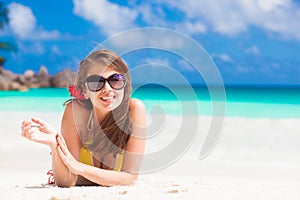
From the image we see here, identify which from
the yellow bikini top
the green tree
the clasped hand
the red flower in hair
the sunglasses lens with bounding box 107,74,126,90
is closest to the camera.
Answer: the clasped hand

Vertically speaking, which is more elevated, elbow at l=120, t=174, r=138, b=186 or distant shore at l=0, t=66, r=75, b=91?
distant shore at l=0, t=66, r=75, b=91

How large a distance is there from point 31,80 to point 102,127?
2551 centimetres

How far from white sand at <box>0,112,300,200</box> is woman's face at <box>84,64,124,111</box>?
52 centimetres

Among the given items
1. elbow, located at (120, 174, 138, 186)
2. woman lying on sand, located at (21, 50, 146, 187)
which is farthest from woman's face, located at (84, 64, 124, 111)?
elbow, located at (120, 174, 138, 186)

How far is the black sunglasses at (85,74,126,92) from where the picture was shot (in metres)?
3.36

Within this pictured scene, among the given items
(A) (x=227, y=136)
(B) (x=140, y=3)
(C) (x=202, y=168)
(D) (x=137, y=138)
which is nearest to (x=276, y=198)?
(D) (x=137, y=138)

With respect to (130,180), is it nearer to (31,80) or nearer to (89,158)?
(89,158)

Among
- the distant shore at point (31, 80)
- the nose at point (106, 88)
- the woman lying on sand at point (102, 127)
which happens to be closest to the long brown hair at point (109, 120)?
the woman lying on sand at point (102, 127)

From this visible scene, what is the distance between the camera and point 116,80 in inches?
132

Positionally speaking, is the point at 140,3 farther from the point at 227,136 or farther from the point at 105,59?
the point at 105,59

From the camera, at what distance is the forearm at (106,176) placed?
A: 3.36 metres

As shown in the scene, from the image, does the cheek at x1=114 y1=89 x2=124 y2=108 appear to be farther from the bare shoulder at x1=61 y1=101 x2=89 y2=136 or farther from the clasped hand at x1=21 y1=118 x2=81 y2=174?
the clasped hand at x1=21 y1=118 x2=81 y2=174

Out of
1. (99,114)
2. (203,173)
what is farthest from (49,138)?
(203,173)

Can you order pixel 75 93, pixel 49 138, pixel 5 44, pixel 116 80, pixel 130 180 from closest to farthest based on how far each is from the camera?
pixel 49 138 → pixel 116 80 → pixel 75 93 → pixel 130 180 → pixel 5 44
